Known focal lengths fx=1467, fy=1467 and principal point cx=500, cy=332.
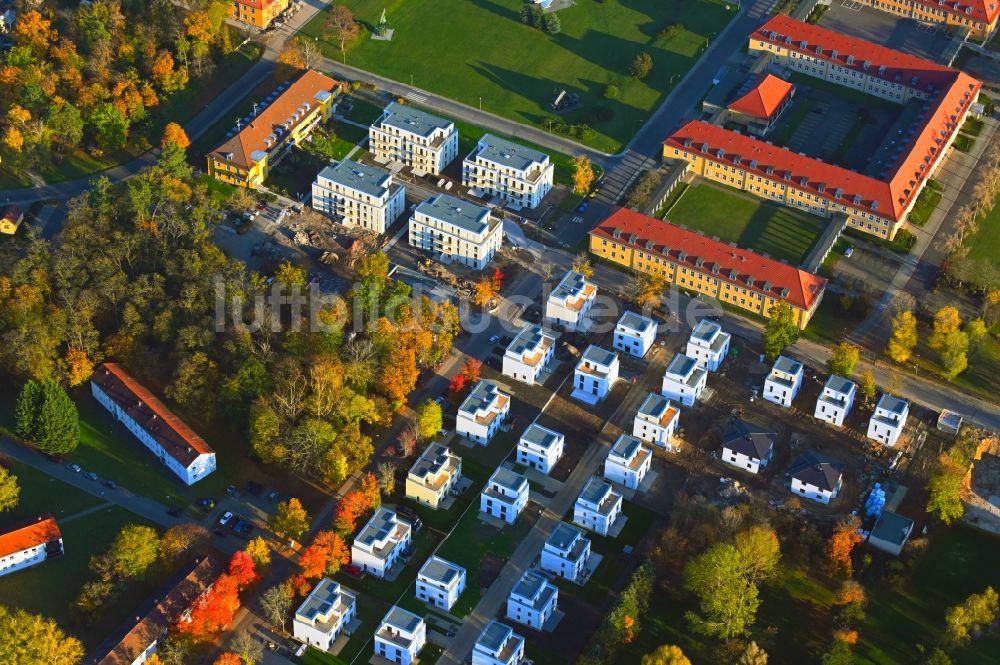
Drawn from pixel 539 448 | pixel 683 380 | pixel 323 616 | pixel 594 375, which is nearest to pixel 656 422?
pixel 683 380

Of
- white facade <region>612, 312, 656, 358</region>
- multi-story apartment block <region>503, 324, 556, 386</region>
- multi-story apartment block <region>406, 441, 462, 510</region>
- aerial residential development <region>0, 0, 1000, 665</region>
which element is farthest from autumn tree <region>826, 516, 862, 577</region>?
multi-story apartment block <region>503, 324, 556, 386</region>

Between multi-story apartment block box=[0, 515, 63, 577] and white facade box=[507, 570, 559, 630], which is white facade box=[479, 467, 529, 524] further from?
multi-story apartment block box=[0, 515, 63, 577]

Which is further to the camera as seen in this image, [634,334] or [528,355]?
[634,334]

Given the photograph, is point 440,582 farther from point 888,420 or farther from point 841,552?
point 888,420

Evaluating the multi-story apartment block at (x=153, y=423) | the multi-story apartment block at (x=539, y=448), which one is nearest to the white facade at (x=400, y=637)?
the multi-story apartment block at (x=539, y=448)

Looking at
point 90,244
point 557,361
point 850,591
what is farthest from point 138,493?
point 850,591

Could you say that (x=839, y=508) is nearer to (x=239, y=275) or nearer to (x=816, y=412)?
(x=816, y=412)
